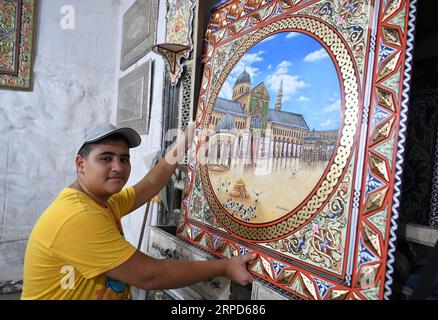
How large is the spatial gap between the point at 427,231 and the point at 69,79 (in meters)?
4.01

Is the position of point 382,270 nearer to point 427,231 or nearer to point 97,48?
point 427,231

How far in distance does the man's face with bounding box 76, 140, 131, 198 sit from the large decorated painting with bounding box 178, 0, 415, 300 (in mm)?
409

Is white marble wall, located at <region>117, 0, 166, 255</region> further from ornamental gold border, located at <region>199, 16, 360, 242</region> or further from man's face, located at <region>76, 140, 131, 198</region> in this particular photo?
ornamental gold border, located at <region>199, 16, 360, 242</region>

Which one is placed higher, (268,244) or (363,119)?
(363,119)

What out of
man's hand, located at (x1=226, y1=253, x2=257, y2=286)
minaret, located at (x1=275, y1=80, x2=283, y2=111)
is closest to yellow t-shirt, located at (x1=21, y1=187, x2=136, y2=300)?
man's hand, located at (x1=226, y1=253, x2=257, y2=286)

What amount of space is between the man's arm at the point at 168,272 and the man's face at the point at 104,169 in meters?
0.33

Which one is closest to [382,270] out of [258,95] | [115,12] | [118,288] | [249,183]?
[249,183]

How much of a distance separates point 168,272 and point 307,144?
64cm

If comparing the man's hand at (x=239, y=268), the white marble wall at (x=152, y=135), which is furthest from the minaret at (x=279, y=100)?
the white marble wall at (x=152, y=135)

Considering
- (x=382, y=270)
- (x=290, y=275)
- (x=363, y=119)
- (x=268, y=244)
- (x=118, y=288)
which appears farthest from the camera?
(x=118, y=288)

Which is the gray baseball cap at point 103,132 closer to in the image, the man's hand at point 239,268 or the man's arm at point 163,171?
the man's arm at point 163,171

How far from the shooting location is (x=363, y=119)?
920mm

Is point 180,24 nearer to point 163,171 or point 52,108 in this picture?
point 163,171

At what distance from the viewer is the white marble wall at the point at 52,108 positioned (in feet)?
12.3
